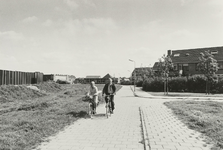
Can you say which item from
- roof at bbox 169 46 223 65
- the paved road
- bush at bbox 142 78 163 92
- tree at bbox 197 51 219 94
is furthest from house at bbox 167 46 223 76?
the paved road

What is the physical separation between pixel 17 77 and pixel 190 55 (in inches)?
1365

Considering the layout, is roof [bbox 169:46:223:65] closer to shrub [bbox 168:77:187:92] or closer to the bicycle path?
shrub [bbox 168:77:187:92]

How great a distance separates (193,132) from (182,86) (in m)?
23.8

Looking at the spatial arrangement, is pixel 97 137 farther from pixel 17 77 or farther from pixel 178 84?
pixel 178 84

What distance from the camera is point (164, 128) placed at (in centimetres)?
620

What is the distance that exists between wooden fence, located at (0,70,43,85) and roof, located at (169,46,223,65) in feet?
97.5

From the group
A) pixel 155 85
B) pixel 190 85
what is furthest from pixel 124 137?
pixel 155 85

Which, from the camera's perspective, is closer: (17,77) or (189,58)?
(17,77)

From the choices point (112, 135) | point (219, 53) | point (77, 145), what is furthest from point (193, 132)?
point (219, 53)

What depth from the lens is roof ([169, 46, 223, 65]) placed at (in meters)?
37.9

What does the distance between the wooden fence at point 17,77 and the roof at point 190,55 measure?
2971 cm

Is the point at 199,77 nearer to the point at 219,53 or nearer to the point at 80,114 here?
the point at 219,53

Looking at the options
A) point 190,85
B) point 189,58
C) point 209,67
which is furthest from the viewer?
point 189,58

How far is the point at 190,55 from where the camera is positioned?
40.8 meters
